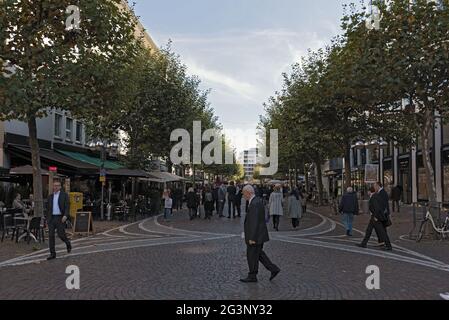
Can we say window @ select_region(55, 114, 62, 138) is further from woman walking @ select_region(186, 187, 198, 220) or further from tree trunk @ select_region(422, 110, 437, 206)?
tree trunk @ select_region(422, 110, 437, 206)

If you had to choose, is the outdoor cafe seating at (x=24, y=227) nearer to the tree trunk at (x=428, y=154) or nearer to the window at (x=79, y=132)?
the tree trunk at (x=428, y=154)

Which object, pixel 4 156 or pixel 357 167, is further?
pixel 357 167

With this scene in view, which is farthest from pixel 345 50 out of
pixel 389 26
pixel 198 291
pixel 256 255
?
pixel 198 291

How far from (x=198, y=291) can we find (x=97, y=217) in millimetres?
18262

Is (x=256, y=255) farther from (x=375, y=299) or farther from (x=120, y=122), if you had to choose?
(x=120, y=122)

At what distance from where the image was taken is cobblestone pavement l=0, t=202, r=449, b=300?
8250 mm

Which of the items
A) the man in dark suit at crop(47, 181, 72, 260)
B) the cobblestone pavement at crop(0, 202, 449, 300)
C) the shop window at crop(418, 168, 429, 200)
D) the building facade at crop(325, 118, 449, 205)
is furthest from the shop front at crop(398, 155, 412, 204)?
the man in dark suit at crop(47, 181, 72, 260)

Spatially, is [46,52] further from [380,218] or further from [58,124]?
[58,124]

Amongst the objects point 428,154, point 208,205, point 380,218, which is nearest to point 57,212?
point 380,218

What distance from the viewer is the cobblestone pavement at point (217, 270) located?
27.1 feet

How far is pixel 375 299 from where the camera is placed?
25.5ft

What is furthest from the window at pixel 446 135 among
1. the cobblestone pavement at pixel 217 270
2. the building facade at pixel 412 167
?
the cobblestone pavement at pixel 217 270

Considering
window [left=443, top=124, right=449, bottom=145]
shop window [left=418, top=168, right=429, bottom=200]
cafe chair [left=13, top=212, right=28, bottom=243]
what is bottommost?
cafe chair [left=13, top=212, right=28, bottom=243]
